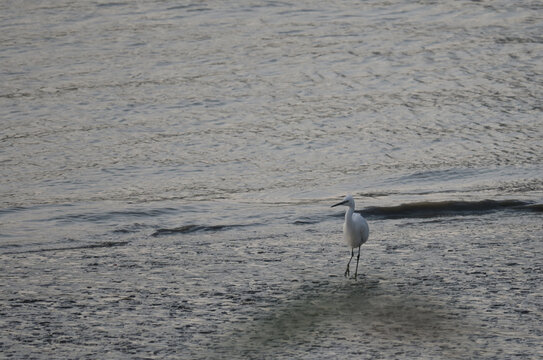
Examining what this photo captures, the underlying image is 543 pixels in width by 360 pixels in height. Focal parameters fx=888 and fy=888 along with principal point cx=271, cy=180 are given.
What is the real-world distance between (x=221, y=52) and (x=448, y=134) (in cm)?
414

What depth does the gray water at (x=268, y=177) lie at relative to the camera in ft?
19.1

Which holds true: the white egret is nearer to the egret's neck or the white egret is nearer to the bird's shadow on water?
the egret's neck

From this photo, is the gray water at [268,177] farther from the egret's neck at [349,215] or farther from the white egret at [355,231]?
the egret's neck at [349,215]

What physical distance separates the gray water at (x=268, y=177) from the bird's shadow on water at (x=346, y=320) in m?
0.02

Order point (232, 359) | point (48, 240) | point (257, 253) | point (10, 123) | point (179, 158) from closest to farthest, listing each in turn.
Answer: point (232, 359), point (257, 253), point (48, 240), point (179, 158), point (10, 123)

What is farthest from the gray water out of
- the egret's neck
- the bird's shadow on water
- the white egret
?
the egret's neck

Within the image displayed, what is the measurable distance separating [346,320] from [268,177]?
3.80 meters

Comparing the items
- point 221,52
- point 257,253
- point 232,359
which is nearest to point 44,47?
point 221,52

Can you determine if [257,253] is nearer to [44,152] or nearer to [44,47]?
[44,152]

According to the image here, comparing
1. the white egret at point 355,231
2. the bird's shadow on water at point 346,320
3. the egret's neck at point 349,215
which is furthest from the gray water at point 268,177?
the egret's neck at point 349,215

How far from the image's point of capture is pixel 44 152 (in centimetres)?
1015

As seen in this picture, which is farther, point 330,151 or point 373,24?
point 373,24

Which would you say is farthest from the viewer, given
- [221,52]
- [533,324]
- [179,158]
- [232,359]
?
[221,52]

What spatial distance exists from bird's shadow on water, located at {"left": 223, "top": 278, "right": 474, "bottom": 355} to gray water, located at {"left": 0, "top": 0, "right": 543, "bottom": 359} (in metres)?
0.02
